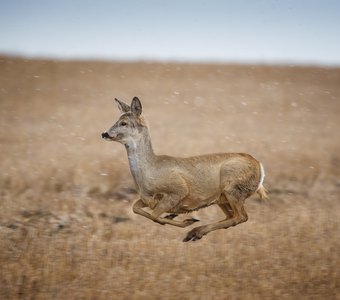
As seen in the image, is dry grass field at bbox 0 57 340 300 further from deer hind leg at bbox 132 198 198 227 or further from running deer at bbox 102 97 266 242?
running deer at bbox 102 97 266 242

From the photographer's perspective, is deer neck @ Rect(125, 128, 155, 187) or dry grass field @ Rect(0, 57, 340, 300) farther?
dry grass field @ Rect(0, 57, 340, 300)

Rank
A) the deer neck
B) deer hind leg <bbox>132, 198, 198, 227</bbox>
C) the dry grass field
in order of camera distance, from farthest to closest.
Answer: the dry grass field
the deer neck
deer hind leg <bbox>132, 198, 198, 227</bbox>

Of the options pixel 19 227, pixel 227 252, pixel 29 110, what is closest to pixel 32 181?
pixel 19 227

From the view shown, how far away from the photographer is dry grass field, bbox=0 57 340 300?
8875 millimetres

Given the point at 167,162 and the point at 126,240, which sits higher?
the point at 167,162

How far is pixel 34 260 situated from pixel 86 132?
11.9 m

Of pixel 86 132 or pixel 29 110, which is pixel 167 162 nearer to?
pixel 86 132

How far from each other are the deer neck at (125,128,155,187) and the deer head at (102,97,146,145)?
0.07m

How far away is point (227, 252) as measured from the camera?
9922mm

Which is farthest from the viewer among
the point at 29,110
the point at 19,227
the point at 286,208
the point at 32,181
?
the point at 29,110

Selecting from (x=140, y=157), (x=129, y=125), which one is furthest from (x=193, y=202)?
(x=129, y=125)

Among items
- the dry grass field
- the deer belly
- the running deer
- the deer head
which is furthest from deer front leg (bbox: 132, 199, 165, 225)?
the dry grass field

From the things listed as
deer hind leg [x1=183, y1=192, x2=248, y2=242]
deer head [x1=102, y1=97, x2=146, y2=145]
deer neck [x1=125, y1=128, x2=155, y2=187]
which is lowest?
deer hind leg [x1=183, y1=192, x2=248, y2=242]

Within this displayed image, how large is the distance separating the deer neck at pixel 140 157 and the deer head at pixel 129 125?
0.22 ft
